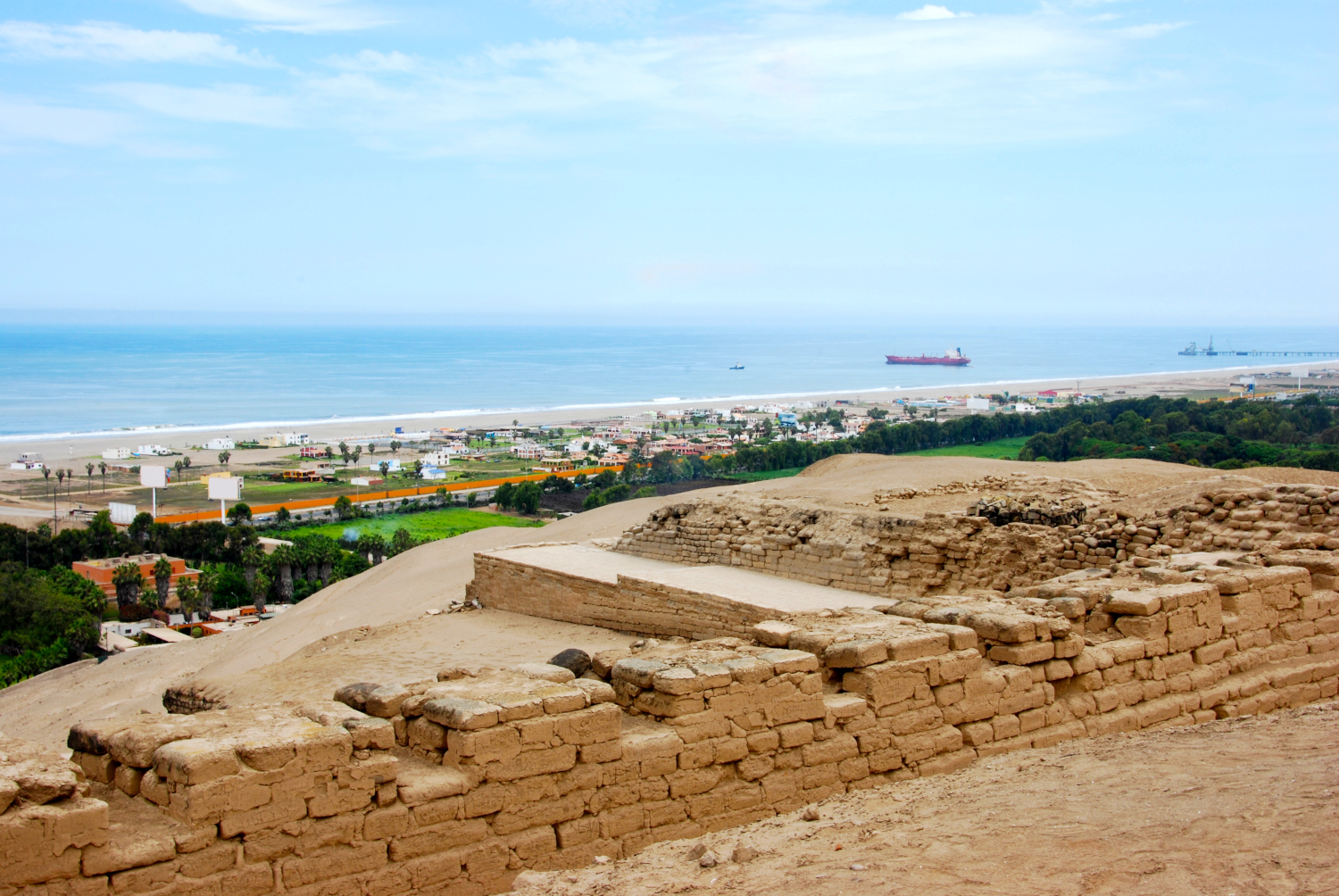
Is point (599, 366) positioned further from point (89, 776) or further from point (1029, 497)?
point (89, 776)

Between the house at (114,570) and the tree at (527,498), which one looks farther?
the tree at (527,498)

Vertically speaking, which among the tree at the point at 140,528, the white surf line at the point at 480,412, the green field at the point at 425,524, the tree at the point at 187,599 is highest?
the white surf line at the point at 480,412

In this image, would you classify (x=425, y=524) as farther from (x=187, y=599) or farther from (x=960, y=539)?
(x=960, y=539)

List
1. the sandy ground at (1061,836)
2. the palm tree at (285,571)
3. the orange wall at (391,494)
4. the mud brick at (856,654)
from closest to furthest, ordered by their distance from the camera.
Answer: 1. the sandy ground at (1061,836)
2. the mud brick at (856,654)
3. the palm tree at (285,571)
4. the orange wall at (391,494)

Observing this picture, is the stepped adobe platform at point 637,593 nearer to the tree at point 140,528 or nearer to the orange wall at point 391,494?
the tree at point 140,528

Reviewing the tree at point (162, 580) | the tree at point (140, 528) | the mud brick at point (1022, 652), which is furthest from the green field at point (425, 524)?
the mud brick at point (1022, 652)

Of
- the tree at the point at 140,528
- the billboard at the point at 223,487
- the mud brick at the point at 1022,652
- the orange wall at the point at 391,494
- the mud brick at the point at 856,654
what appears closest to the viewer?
the mud brick at the point at 856,654

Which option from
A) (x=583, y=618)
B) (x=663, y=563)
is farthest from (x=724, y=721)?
(x=663, y=563)
